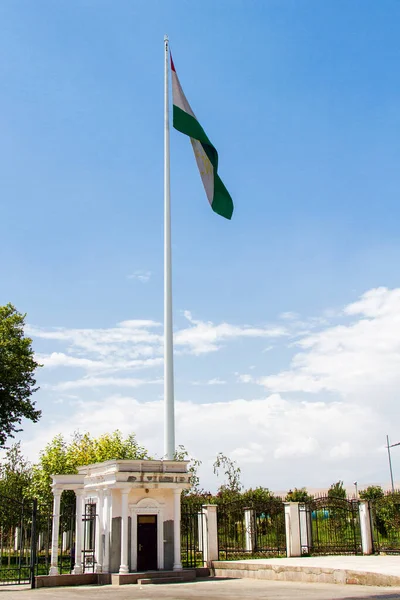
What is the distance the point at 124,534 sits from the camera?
82.2ft

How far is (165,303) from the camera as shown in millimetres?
29328

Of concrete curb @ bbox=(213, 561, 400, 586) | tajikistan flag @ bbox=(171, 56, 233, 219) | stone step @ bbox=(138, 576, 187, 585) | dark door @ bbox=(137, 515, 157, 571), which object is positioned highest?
tajikistan flag @ bbox=(171, 56, 233, 219)

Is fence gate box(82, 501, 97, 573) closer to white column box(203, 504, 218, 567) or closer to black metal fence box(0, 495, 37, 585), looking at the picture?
black metal fence box(0, 495, 37, 585)

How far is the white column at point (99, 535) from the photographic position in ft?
84.7

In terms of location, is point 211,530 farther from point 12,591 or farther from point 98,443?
point 98,443

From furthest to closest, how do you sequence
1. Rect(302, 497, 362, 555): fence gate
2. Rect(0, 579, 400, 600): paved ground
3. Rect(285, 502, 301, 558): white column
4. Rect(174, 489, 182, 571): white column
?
Rect(302, 497, 362, 555): fence gate → Rect(285, 502, 301, 558): white column → Rect(174, 489, 182, 571): white column → Rect(0, 579, 400, 600): paved ground

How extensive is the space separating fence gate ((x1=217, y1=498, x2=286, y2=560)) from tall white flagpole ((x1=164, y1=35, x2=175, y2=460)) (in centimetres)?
611

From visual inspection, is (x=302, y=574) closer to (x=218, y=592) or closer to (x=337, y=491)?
(x=218, y=592)

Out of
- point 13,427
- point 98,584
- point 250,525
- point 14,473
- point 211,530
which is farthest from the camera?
point 14,473

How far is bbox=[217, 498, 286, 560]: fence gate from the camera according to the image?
3222 cm

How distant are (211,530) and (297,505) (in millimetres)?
4512

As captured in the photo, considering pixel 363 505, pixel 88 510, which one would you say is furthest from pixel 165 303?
pixel 363 505

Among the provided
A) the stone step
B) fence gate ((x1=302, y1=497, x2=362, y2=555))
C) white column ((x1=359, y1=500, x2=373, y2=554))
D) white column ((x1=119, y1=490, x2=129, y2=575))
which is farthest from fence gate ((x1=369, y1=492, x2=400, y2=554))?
white column ((x1=119, y1=490, x2=129, y2=575))

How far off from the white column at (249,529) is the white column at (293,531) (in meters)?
2.38
